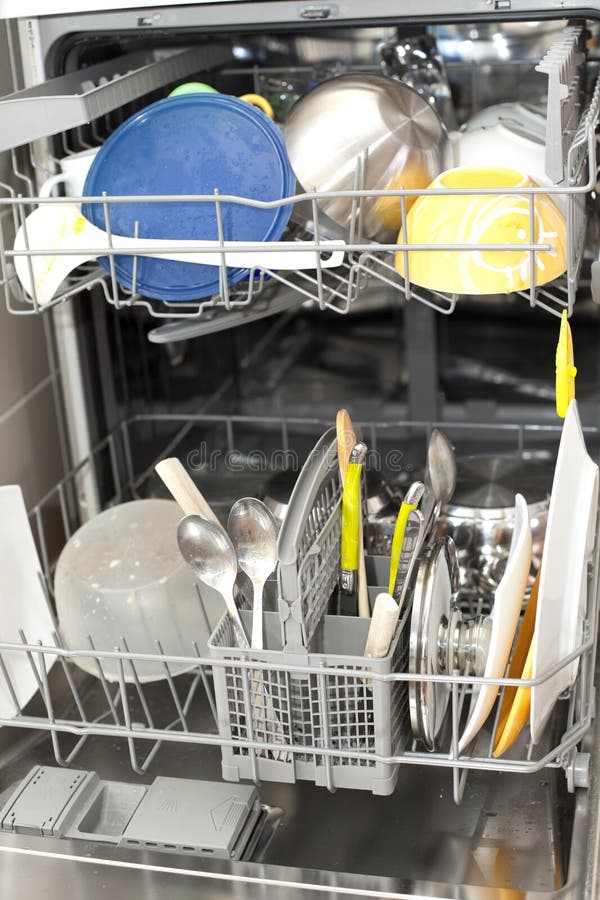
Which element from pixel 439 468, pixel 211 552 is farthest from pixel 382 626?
pixel 439 468

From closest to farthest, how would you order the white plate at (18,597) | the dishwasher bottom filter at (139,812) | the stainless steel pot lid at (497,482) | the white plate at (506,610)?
the white plate at (506,610), the dishwasher bottom filter at (139,812), the white plate at (18,597), the stainless steel pot lid at (497,482)

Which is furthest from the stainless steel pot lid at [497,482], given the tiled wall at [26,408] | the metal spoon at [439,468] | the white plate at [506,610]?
the tiled wall at [26,408]

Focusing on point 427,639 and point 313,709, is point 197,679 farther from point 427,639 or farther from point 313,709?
point 427,639

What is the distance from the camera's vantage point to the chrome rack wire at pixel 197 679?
0.79 m

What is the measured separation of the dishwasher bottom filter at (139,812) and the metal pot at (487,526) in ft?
1.06

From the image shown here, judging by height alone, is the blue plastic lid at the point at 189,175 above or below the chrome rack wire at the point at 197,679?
above

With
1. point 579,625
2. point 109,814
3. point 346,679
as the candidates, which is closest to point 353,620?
point 346,679

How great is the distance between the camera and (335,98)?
955 millimetres

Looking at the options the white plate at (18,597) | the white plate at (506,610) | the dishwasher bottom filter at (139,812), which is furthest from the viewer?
the white plate at (18,597)

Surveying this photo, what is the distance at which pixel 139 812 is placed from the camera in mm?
878

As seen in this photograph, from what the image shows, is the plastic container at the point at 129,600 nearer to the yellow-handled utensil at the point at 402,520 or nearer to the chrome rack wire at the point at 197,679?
the chrome rack wire at the point at 197,679

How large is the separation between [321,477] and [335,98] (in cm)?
34

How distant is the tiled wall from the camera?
3.70ft

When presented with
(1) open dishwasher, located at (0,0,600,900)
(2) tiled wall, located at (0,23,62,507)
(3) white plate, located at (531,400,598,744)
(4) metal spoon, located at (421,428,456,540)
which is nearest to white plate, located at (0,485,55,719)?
(1) open dishwasher, located at (0,0,600,900)
